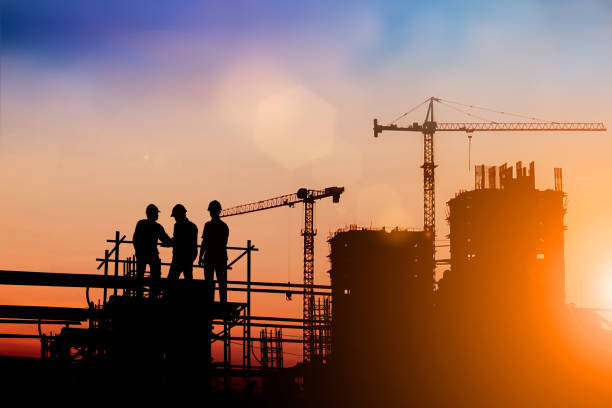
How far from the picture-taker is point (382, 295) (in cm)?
10550

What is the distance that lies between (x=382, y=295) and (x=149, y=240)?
9295 cm

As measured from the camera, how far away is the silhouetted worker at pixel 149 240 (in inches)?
557

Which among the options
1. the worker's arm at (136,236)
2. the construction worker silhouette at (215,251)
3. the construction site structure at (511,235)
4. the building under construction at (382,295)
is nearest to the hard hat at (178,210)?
the construction worker silhouette at (215,251)

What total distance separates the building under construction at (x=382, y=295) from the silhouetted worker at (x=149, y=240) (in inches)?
2217

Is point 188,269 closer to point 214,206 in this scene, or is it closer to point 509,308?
point 214,206

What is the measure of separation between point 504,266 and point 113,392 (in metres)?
96.8

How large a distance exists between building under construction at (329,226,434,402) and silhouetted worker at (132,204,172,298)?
5631 cm

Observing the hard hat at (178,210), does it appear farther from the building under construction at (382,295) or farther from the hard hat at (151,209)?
the building under construction at (382,295)

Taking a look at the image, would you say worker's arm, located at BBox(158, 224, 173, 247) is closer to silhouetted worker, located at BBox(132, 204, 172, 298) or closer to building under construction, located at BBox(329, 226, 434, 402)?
silhouetted worker, located at BBox(132, 204, 172, 298)

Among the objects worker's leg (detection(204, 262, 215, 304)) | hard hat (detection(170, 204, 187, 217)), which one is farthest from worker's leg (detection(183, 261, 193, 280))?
hard hat (detection(170, 204, 187, 217))

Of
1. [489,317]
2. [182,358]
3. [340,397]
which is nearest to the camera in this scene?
[182,358]

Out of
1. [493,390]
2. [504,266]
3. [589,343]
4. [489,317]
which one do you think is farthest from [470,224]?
[493,390]

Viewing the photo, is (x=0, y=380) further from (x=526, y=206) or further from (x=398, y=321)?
(x=526, y=206)

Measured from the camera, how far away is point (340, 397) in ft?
168
